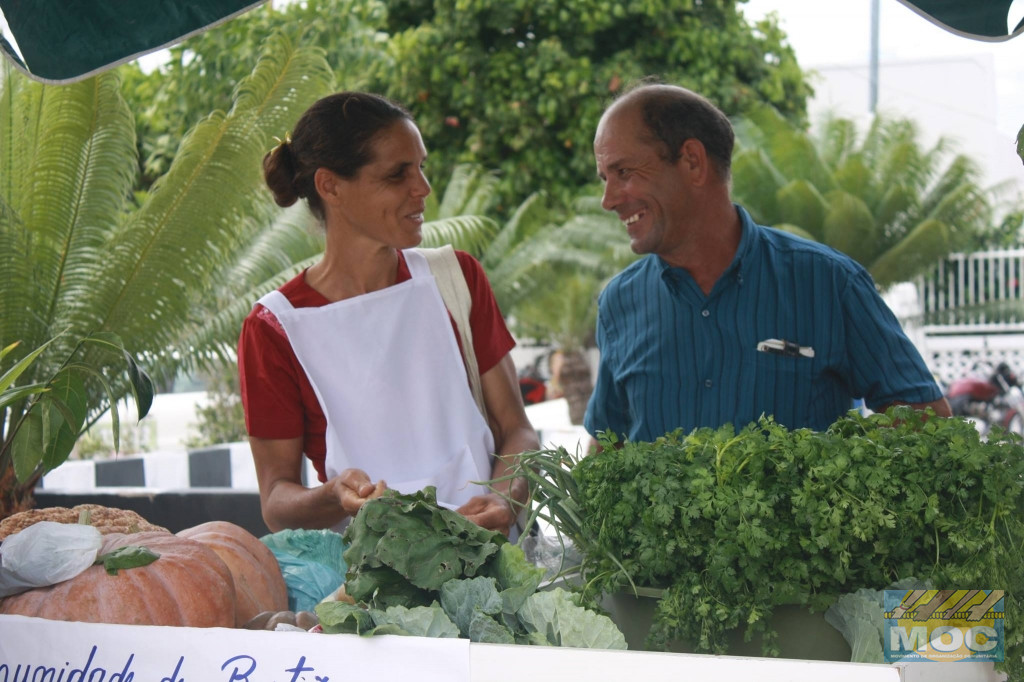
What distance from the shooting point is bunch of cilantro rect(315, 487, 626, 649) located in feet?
4.68

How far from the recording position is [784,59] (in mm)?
13453

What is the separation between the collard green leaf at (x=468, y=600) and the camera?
1.47 m

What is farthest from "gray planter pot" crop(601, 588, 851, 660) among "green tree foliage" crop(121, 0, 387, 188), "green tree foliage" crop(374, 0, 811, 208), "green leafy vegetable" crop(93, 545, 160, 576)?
"green tree foliage" crop(374, 0, 811, 208)

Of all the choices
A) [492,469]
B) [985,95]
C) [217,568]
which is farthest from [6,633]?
[985,95]

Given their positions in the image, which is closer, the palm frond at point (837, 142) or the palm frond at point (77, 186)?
the palm frond at point (77, 186)

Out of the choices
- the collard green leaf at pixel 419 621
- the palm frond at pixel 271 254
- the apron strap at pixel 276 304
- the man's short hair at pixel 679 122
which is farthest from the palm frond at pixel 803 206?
the collard green leaf at pixel 419 621

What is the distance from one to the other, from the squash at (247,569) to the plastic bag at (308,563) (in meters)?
0.03

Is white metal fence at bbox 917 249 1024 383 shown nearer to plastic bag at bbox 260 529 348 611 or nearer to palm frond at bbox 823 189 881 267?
palm frond at bbox 823 189 881 267

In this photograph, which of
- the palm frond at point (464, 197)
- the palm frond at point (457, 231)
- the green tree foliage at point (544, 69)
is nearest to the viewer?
the palm frond at point (457, 231)

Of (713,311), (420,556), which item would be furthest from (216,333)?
(420,556)

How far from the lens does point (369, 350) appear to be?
2.58 metres

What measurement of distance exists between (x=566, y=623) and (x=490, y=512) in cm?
59

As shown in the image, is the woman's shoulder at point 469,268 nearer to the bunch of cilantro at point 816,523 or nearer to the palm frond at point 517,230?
the bunch of cilantro at point 816,523

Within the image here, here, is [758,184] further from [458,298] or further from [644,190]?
[458,298]
